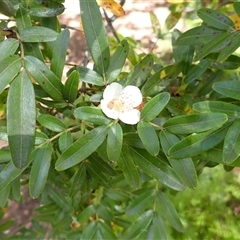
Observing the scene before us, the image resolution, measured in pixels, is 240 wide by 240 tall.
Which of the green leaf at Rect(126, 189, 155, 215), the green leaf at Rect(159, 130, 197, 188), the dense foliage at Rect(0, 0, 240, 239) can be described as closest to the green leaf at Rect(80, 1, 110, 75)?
the dense foliage at Rect(0, 0, 240, 239)

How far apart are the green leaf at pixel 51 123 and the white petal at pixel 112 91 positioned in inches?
4.5

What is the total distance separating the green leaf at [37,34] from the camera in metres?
0.72

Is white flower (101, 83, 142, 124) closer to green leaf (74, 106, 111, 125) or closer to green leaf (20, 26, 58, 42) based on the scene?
green leaf (74, 106, 111, 125)

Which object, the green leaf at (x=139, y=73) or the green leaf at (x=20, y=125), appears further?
the green leaf at (x=139, y=73)

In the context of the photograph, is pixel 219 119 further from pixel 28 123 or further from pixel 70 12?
pixel 70 12

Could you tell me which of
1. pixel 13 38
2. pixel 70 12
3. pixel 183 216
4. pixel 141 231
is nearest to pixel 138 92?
pixel 13 38

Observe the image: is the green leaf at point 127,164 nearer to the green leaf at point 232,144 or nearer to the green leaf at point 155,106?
the green leaf at point 155,106

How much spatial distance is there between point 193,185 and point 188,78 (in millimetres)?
363

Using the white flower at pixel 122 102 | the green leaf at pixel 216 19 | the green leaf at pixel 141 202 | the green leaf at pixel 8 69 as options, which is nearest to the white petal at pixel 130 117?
the white flower at pixel 122 102

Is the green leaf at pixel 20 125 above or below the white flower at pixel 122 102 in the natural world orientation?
above

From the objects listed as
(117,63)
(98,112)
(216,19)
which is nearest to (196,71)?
(216,19)

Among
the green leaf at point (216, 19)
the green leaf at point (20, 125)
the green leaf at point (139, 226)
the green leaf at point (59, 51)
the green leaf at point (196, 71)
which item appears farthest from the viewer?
the green leaf at point (139, 226)

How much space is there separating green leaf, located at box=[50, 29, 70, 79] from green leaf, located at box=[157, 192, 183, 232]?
53cm

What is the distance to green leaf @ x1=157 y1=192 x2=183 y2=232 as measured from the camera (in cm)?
105
